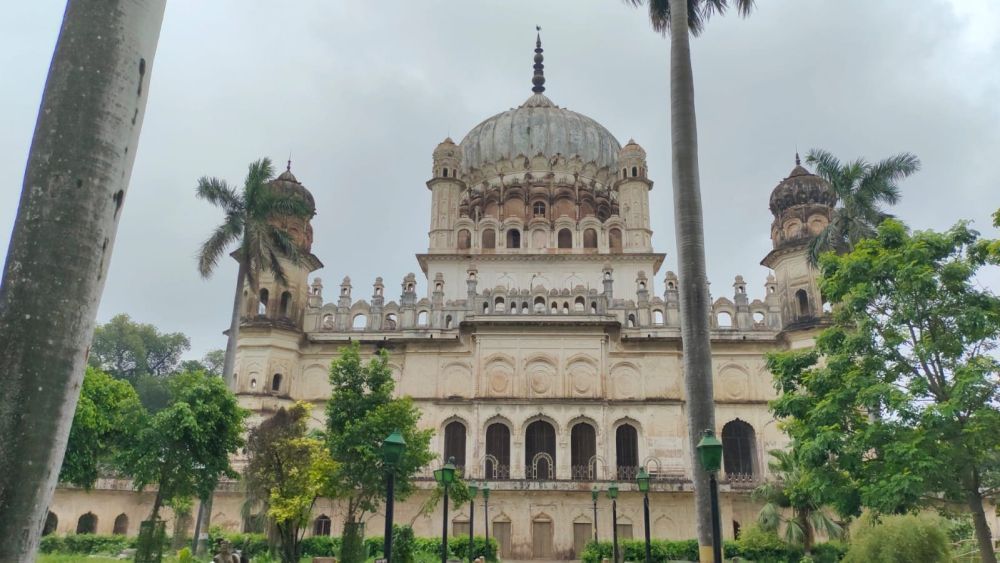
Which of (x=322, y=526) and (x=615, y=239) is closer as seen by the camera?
(x=322, y=526)

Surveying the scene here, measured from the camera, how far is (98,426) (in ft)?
81.7

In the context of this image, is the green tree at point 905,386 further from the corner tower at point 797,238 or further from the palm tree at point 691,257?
the corner tower at point 797,238

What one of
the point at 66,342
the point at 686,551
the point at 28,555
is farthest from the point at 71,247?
the point at 686,551

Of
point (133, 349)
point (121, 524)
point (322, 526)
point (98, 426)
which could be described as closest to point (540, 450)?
point (322, 526)

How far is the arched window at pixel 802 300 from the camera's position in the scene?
36.7 meters

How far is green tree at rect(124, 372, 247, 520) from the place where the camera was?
72.8 feet

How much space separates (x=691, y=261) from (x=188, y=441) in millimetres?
16225

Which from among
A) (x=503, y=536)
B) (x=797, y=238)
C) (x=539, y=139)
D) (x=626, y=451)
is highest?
(x=539, y=139)

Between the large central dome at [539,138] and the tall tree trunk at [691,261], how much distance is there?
33.4 m

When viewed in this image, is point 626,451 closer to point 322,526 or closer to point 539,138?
point 322,526

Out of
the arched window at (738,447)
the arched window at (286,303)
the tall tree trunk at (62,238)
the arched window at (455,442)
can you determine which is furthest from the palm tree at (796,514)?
the arched window at (286,303)

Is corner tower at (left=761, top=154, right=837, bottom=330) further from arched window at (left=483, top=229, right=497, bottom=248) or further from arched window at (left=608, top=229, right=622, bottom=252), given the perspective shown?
arched window at (left=483, top=229, right=497, bottom=248)

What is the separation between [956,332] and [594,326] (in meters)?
19.9

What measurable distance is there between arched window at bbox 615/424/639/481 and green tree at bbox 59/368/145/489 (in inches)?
817
